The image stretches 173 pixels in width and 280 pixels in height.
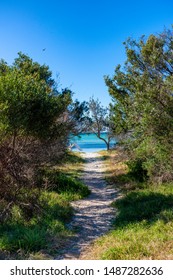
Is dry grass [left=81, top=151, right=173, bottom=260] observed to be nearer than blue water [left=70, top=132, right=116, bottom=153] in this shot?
Yes

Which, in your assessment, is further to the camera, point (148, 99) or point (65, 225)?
point (148, 99)

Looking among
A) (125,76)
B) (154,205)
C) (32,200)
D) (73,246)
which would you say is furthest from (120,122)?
(73,246)

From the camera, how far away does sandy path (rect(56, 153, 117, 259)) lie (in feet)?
23.3

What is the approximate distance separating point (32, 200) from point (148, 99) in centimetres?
495

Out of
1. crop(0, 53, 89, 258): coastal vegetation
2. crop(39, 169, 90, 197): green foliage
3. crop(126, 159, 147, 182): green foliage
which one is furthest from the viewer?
crop(126, 159, 147, 182): green foliage

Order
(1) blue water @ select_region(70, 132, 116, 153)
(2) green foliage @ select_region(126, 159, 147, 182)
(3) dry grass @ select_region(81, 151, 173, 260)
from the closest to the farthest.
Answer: (3) dry grass @ select_region(81, 151, 173, 260)
(2) green foliage @ select_region(126, 159, 147, 182)
(1) blue water @ select_region(70, 132, 116, 153)

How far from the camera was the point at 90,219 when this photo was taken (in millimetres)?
9672

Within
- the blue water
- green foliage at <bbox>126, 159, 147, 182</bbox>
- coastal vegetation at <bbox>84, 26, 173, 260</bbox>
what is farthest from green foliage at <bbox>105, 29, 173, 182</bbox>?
the blue water

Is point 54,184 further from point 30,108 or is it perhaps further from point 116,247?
point 116,247

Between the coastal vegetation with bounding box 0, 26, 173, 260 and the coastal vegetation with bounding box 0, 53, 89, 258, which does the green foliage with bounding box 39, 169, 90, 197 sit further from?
the coastal vegetation with bounding box 0, 53, 89, 258

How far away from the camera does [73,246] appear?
719cm

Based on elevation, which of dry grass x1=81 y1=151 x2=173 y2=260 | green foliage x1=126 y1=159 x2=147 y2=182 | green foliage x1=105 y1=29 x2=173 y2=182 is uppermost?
green foliage x1=105 y1=29 x2=173 y2=182

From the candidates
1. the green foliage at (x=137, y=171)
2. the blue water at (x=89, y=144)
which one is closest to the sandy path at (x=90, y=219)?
the green foliage at (x=137, y=171)

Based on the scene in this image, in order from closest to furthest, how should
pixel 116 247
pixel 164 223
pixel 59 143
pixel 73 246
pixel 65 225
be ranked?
pixel 116 247 < pixel 73 246 < pixel 164 223 < pixel 65 225 < pixel 59 143
